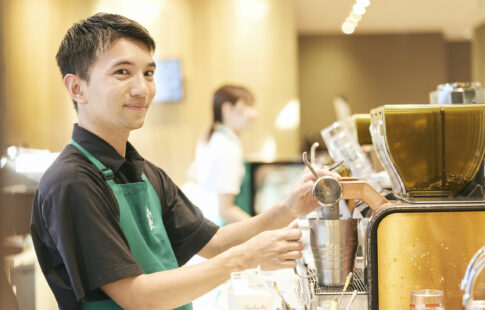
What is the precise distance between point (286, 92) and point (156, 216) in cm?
424

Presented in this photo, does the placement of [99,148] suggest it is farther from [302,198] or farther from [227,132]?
[227,132]

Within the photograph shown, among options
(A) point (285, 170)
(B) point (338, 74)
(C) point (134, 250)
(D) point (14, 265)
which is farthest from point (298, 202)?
(B) point (338, 74)

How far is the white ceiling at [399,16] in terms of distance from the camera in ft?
20.4

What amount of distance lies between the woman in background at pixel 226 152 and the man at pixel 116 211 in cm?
148

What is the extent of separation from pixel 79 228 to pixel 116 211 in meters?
0.13

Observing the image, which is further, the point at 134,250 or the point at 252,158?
the point at 252,158

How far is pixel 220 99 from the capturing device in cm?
343

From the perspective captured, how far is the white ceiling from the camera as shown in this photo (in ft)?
20.4

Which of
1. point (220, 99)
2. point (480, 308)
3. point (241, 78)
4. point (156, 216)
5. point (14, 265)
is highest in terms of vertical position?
point (241, 78)

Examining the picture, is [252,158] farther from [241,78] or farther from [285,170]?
[285,170]

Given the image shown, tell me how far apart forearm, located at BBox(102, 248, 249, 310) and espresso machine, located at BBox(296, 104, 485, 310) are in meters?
0.18

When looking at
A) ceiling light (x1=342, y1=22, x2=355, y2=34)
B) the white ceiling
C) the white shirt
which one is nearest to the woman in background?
the white shirt

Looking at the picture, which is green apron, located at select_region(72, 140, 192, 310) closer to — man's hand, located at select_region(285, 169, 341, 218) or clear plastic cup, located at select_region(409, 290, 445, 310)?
man's hand, located at select_region(285, 169, 341, 218)

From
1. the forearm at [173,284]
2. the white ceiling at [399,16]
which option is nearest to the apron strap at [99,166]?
the forearm at [173,284]
